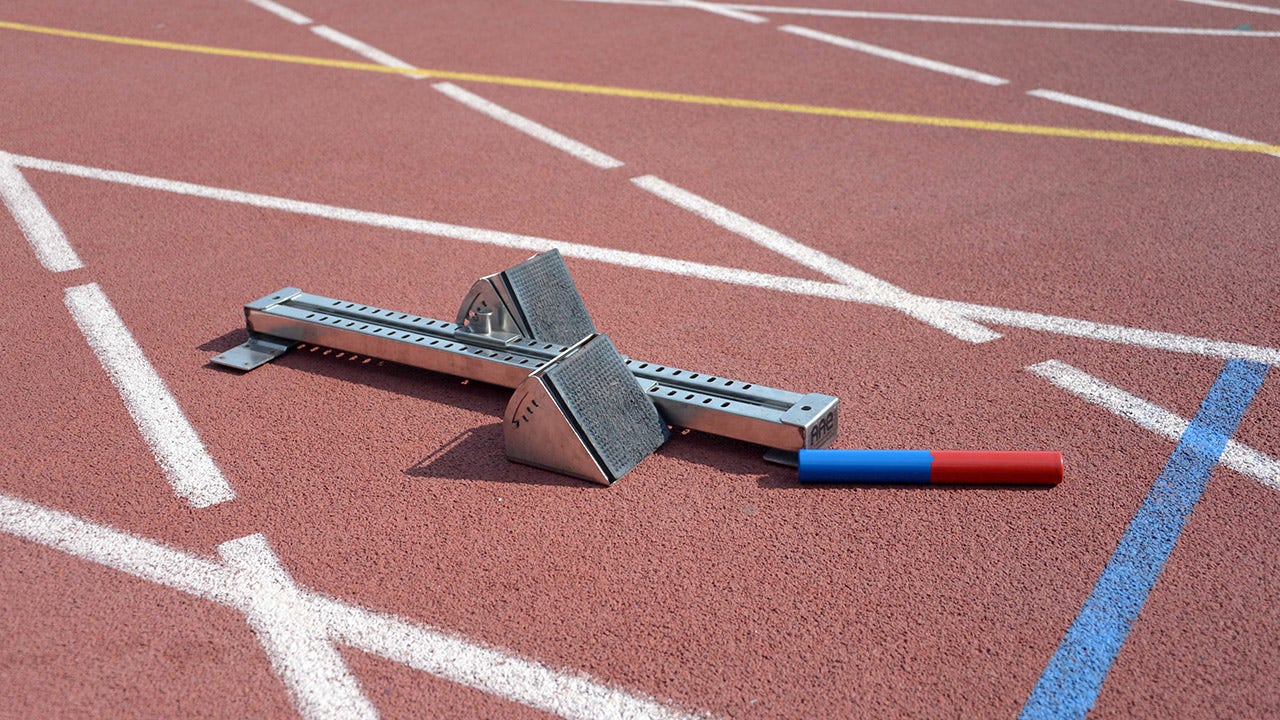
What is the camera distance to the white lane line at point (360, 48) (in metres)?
9.61

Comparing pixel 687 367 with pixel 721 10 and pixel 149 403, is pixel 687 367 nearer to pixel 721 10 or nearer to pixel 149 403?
pixel 149 403

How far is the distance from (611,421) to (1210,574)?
190 cm

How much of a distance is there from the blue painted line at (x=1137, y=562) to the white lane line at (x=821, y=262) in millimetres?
969

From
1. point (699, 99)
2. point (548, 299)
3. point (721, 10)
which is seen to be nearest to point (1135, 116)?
point (699, 99)

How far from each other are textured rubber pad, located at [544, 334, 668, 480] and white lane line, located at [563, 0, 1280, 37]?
24.8 ft

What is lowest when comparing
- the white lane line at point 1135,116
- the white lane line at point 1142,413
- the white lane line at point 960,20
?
the white lane line at point 1142,413

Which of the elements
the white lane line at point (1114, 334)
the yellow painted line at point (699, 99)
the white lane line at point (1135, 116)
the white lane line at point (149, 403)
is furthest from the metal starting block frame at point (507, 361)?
the white lane line at point (1135, 116)

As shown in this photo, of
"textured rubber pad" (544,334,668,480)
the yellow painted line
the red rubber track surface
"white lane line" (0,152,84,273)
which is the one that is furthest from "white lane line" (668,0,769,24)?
"textured rubber pad" (544,334,668,480)

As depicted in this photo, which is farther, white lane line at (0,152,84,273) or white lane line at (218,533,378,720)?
white lane line at (0,152,84,273)

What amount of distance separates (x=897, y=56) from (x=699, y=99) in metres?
1.97

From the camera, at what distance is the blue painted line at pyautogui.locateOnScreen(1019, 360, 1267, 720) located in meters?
2.90

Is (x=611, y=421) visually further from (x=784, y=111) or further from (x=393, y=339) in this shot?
(x=784, y=111)

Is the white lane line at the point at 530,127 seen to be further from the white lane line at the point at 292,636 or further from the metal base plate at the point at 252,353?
the white lane line at the point at 292,636

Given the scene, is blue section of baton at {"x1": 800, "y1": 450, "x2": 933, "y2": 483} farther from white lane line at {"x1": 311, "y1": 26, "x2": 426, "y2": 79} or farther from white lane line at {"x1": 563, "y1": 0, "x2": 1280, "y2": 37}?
white lane line at {"x1": 563, "y1": 0, "x2": 1280, "y2": 37}
